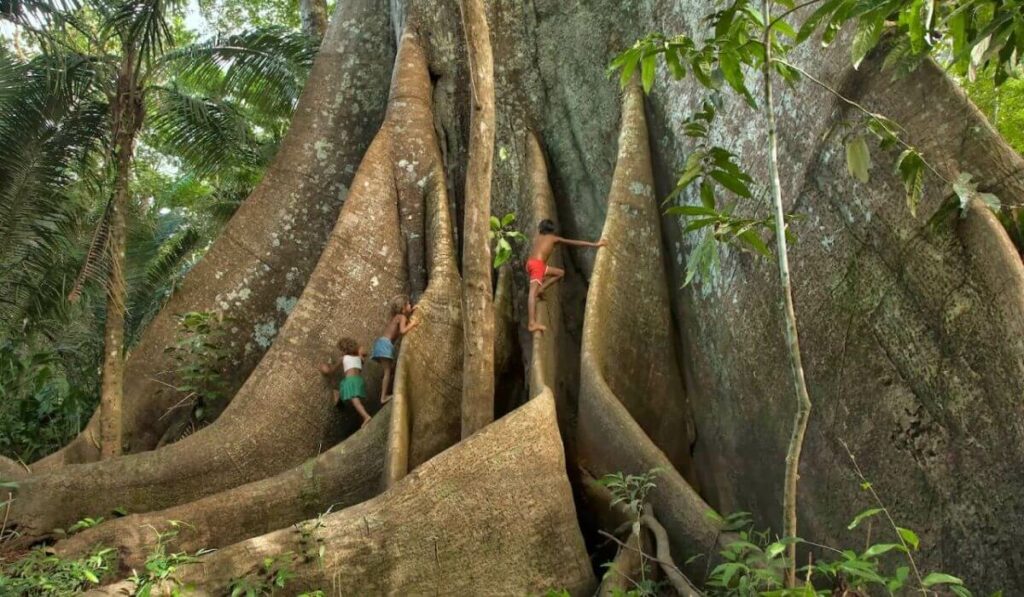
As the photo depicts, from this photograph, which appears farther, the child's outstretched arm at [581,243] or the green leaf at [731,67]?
the child's outstretched arm at [581,243]

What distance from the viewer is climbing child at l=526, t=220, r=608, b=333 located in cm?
631

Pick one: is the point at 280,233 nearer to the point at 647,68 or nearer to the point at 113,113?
the point at 113,113

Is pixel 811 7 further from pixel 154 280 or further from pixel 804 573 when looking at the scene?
pixel 154 280

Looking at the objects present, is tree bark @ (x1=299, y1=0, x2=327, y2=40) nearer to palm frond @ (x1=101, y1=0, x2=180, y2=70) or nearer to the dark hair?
palm frond @ (x1=101, y1=0, x2=180, y2=70)

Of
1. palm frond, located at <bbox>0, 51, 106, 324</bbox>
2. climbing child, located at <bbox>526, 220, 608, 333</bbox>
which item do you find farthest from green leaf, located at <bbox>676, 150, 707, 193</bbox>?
palm frond, located at <bbox>0, 51, 106, 324</bbox>

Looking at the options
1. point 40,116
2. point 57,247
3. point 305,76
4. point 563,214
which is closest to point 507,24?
point 563,214

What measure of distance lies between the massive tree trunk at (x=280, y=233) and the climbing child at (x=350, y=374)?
3.53ft

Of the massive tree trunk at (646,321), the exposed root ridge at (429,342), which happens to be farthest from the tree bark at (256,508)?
the exposed root ridge at (429,342)

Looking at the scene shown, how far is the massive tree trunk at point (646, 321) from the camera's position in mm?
4020

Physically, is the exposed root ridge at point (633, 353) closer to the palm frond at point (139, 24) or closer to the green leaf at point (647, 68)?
the green leaf at point (647, 68)

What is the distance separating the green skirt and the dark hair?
0.25m

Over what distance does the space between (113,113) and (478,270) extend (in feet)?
11.0

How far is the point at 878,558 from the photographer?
4152mm

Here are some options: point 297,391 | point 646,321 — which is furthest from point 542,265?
point 297,391
